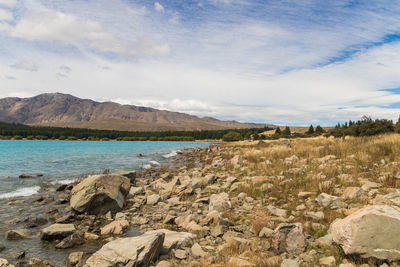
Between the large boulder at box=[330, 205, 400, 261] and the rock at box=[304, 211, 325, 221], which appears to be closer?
the large boulder at box=[330, 205, 400, 261]

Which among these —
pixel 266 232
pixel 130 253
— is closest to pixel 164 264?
pixel 130 253

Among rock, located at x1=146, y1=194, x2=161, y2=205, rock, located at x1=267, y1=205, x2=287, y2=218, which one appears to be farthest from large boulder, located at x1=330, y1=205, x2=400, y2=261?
rock, located at x1=146, y1=194, x2=161, y2=205

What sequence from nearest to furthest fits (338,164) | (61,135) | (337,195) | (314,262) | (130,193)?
(314,262) < (337,195) < (338,164) < (130,193) < (61,135)

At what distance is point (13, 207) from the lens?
11.0 metres

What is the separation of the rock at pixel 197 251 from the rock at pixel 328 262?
254 centimetres

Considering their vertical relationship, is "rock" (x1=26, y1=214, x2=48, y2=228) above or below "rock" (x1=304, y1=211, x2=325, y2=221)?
below

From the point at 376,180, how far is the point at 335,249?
5.52 meters

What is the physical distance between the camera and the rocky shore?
15.5 ft

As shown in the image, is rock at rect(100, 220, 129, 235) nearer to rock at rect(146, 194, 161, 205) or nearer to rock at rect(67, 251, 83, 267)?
rock at rect(67, 251, 83, 267)

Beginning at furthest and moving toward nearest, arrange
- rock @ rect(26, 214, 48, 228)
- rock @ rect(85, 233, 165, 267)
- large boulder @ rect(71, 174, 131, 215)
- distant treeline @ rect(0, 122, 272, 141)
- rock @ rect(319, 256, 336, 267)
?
distant treeline @ rect(0, 122, 272, 141) < large boulder @ rect(71, 174, 131, 215) < rock @ rect(26, 214, 48, 228) < rock @ rect(85, 233, 165, 267) < rock @ rect(319, 256, 336, 267)

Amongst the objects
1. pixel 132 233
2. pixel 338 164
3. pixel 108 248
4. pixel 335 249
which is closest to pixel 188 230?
pixel 132 233

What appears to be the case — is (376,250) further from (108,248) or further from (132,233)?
(132,233)

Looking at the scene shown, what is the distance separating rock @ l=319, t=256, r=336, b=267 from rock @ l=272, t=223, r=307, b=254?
582mm

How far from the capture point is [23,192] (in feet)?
45.8
